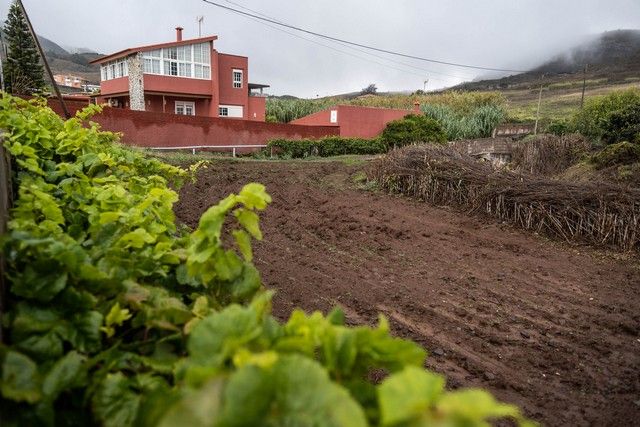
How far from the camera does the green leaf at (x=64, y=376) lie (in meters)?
1.03

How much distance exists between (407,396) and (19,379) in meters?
0.83

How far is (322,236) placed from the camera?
8.14 m

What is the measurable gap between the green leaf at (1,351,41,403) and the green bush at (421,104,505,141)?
93.7 feet

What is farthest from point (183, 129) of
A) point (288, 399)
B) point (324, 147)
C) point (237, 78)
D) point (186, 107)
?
point (288, 399)

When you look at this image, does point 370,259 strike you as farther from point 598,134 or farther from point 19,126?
point 598,134

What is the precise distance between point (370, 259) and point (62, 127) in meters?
4.53

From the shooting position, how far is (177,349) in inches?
52.3

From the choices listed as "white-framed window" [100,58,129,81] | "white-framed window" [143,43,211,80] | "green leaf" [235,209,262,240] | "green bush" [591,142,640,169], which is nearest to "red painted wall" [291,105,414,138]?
"white-framed window" [143,43,211,80]

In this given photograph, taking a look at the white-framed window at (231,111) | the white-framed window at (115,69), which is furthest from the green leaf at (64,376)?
the white-framed window at (115,69)

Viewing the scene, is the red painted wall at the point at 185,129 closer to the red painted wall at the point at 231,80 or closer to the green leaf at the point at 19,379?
the red painted wall at the point at 231,80

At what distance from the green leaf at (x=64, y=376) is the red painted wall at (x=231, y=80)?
95.7ft

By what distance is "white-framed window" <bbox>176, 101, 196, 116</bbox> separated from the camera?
29.0 metres

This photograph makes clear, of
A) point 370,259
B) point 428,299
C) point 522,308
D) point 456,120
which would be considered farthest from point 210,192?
point 456,120

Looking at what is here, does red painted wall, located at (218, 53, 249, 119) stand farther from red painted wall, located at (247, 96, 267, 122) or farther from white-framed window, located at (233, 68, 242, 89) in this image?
red painted wall, located at (247, 96, 267, 122)
